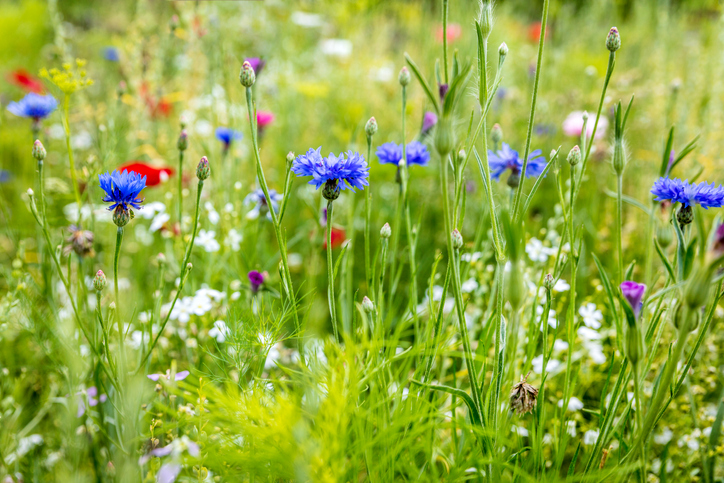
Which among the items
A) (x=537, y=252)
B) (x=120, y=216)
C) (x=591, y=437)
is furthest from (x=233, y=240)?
(x=591, y=437)

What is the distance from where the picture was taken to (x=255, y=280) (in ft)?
2.77

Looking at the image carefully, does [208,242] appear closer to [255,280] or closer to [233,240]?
[233,240]

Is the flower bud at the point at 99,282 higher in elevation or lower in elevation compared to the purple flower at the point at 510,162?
lower

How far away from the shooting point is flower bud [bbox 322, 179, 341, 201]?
64 centimetres

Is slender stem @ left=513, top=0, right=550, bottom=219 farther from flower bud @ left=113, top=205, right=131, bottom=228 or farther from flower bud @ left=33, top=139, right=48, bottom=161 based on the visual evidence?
flower bud @ left=33, top=139, right=48, bottom=161

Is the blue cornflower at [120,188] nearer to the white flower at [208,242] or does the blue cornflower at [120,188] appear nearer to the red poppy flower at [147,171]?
the white flower at [208,242]

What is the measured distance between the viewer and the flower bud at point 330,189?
64 cm

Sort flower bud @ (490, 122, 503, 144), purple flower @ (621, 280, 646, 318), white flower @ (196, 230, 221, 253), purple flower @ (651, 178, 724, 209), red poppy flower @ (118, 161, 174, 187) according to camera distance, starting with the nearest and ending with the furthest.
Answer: purple flower @ (621, 280, 646, 318)
purple flower @ (651, 178, 724, 209)
flower bud @ (490, 122, 503, 144)
white flower @ (196, 230, 221, 253)
red poppy flower @ (118, 161, 174, 187)

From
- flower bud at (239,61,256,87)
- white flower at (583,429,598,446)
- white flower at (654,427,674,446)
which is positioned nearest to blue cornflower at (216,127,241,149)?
flower bud at (239,61,256,87)

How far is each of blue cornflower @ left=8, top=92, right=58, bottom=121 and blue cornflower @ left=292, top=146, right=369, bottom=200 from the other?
2.30ft

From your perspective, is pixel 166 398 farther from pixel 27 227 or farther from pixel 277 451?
→ pixel 27 227

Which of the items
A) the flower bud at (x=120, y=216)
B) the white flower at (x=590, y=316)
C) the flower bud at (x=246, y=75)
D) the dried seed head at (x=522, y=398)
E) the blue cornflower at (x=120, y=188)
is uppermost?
Result: the flower bud at (x=246, y=75)

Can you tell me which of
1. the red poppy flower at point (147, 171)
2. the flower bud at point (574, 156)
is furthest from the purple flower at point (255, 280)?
the flower bud at point (574, 156)

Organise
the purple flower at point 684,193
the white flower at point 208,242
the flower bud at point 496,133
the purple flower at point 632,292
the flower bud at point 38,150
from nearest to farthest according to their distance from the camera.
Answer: the purple flower at point 632,292, the purple flower at point 684,193, the flower bud at point 38,150, the flower bud at point 496,133, the white flower at point 208,242
